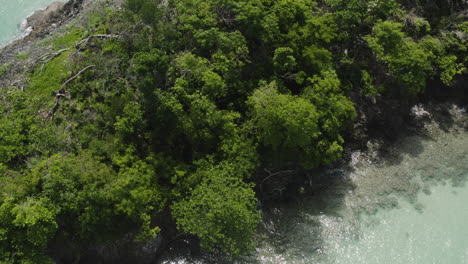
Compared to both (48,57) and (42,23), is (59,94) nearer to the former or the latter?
(48,57)

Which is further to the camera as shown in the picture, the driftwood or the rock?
the rock

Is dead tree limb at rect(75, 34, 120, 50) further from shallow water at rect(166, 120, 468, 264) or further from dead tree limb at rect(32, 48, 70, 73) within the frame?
shallow water at rect(166, 120, 468, 264)

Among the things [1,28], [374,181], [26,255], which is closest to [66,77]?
[26,255]

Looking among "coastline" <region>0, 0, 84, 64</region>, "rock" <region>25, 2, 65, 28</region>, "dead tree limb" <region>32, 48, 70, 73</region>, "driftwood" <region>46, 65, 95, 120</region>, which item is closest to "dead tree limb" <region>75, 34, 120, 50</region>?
"dead tree limb" <region>32, 48, 70, 73</region>

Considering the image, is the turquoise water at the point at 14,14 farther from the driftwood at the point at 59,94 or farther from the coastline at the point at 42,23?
the driftwood at the point at 59,94

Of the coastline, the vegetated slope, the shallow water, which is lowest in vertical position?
the shallow water

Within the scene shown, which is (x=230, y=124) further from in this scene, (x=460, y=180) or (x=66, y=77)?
(x=460, y=180)
